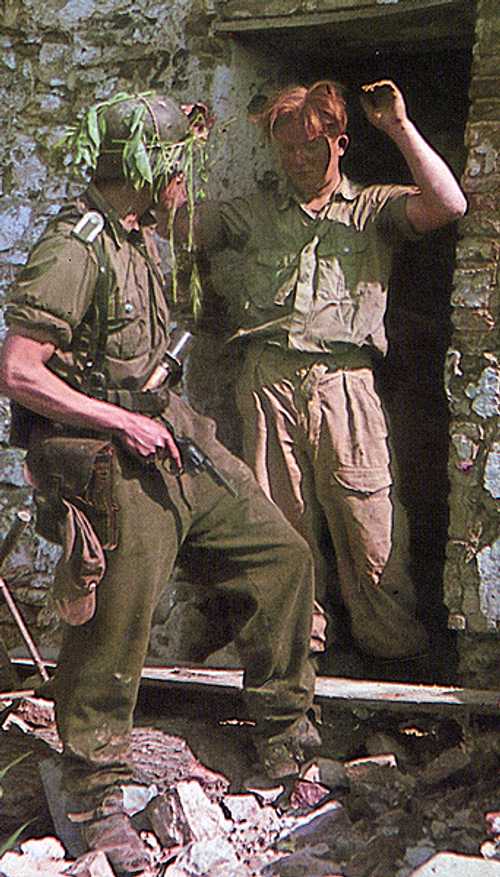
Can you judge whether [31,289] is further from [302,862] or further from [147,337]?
[302,862]

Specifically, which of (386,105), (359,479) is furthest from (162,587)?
(386,105)

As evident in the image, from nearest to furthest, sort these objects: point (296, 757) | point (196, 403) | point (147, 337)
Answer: point (147, 337), point (296, 757), point (196, 403)

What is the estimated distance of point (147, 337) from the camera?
3730 mm

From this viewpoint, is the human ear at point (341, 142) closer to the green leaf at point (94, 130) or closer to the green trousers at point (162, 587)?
the green leaf at point (94, 130)

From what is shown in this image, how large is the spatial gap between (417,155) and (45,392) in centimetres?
144

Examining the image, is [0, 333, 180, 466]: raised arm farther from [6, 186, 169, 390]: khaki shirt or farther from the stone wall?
the stone wall

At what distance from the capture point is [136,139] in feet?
11.9


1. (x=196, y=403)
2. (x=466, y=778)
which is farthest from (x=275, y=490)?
(x=466, y=778)

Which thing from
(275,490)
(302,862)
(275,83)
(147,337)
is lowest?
(302,862)

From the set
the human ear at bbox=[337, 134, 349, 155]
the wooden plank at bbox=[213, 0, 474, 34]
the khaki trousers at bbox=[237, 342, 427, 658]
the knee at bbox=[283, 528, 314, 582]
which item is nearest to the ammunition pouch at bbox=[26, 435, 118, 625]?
the knee at bbox=[283, 528, 314, 582]

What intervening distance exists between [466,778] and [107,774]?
1177mm

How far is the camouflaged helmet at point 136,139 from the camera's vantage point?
143 inches

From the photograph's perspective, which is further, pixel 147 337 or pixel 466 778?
pixel 466 778

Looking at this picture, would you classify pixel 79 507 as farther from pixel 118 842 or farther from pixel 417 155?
A: pixel 417 155
